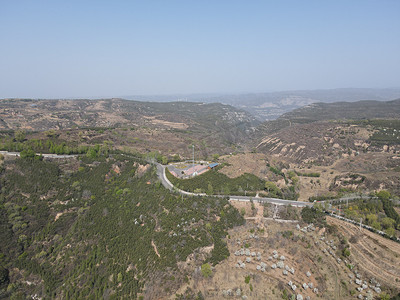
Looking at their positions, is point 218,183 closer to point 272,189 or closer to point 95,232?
point 272,189

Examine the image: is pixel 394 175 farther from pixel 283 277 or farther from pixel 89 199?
pixel 89 199

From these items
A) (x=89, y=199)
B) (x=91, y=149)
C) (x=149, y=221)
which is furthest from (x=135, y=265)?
(x=91, y=149)

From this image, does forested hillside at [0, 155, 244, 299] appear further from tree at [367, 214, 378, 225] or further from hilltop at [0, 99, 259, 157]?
hilltop at [0, 99, 259, 157]

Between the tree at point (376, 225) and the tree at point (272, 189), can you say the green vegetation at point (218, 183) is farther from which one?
the tree at point (376, 225)

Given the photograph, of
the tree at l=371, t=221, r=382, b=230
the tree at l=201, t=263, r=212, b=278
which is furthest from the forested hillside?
the tree at l=371, t=221, r=382, b=230

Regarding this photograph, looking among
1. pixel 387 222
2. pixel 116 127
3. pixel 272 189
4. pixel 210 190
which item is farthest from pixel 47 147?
pixel 387 222

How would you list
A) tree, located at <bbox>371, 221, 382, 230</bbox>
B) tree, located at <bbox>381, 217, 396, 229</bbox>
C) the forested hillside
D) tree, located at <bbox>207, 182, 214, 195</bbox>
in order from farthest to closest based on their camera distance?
tree, located at <bbox>207, 182, 214, 195</bbox> < tree, located at <bbox>381, 217, 396, 229</bbox> < tree, located at <bbox>371, 221, 382, 230</bbox> < the forested hillside

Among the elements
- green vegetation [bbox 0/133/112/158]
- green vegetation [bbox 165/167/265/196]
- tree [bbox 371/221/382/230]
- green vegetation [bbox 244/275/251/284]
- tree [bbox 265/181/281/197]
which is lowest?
green vegetation [bbox 244/275/251/284]

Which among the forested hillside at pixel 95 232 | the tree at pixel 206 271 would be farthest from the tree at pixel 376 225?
the tree at pixel 206 271

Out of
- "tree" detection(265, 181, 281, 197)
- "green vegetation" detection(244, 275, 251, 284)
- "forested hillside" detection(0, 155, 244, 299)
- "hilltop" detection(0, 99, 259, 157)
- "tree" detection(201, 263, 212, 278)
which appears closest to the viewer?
"green vegetation" detection(244, 275, 251, 284)
